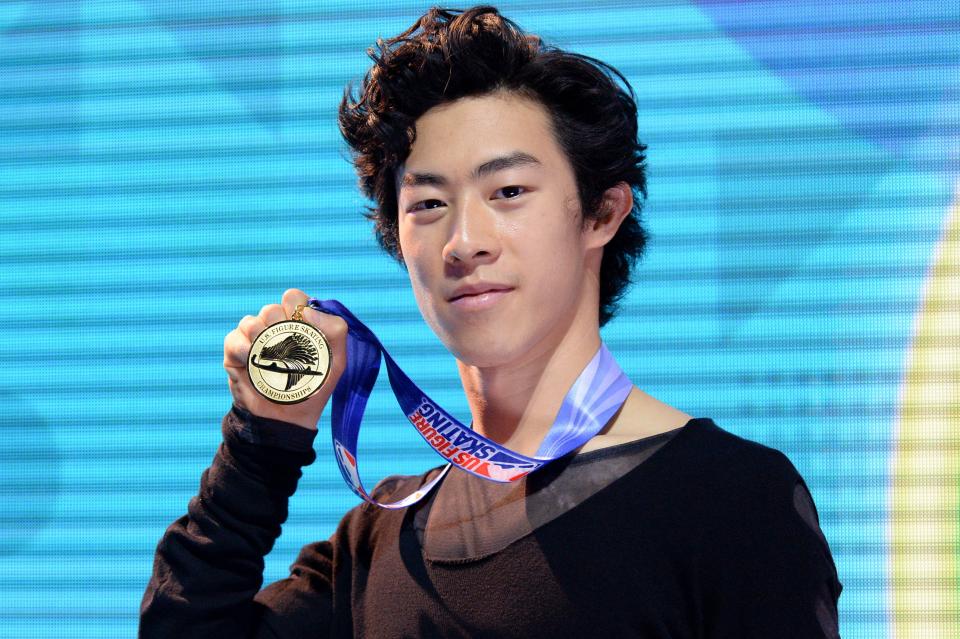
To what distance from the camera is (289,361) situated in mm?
1542

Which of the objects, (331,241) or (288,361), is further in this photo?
(331,241)

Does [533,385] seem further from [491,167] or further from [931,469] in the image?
[931,469]

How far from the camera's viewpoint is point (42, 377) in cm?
292

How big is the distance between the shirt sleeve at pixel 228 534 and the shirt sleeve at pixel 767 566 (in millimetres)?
595

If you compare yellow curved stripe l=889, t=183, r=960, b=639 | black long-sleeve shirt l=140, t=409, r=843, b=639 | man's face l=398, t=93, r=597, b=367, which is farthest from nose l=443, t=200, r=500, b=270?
yellow curved stripe l=889, t=183, r=960, b=639

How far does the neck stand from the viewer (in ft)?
5.42

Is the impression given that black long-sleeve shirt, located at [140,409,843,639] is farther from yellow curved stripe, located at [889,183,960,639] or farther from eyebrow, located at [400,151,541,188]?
yellow curved stripe, located at [889,183,960,639]

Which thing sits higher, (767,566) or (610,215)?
(610,215)

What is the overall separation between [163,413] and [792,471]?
1830 mm

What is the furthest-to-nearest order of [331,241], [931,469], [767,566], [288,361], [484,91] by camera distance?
[331,241]
[931,469]
[484,91]
[288,361]
[767,566]

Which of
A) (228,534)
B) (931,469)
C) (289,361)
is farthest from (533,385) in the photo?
(931,469)

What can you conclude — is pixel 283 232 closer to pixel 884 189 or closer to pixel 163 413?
pixel 163 413

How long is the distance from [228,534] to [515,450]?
43 cm

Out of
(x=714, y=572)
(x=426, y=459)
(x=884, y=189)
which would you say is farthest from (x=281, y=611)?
(x=884, y=189)
